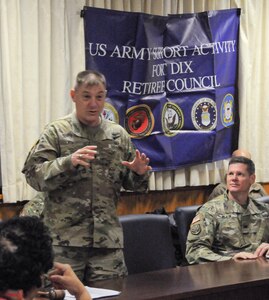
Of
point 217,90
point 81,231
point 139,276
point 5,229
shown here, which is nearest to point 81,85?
point 81,231

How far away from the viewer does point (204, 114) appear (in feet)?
17.5

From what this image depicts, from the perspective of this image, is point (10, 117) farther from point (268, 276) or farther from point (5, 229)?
point (5, 229)

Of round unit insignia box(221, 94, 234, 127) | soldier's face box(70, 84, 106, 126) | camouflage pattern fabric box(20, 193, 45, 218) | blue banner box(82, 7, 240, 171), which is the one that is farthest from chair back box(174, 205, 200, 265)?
round unit insignia box(221, 94, 234, 127)

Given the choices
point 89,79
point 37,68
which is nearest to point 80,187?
point 89,79

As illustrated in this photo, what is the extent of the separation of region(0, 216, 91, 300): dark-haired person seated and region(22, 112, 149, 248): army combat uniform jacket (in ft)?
4.01

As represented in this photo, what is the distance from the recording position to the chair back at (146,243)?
3330mm

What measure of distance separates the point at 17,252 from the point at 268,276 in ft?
5.20

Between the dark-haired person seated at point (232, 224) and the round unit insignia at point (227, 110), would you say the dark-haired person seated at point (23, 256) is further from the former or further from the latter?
the round unit insignia at point (227, 110)

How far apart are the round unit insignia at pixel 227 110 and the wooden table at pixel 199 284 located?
103 inches

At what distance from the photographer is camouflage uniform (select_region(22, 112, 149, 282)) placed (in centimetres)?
272

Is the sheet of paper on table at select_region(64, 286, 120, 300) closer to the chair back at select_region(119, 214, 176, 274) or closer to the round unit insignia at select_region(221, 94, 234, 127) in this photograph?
the chair back at select_region(119, 214, 176, 274)

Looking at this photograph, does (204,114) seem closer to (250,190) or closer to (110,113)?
(250,190)

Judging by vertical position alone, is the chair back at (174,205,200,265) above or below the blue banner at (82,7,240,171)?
below

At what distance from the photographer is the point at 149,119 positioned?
5.02 m
